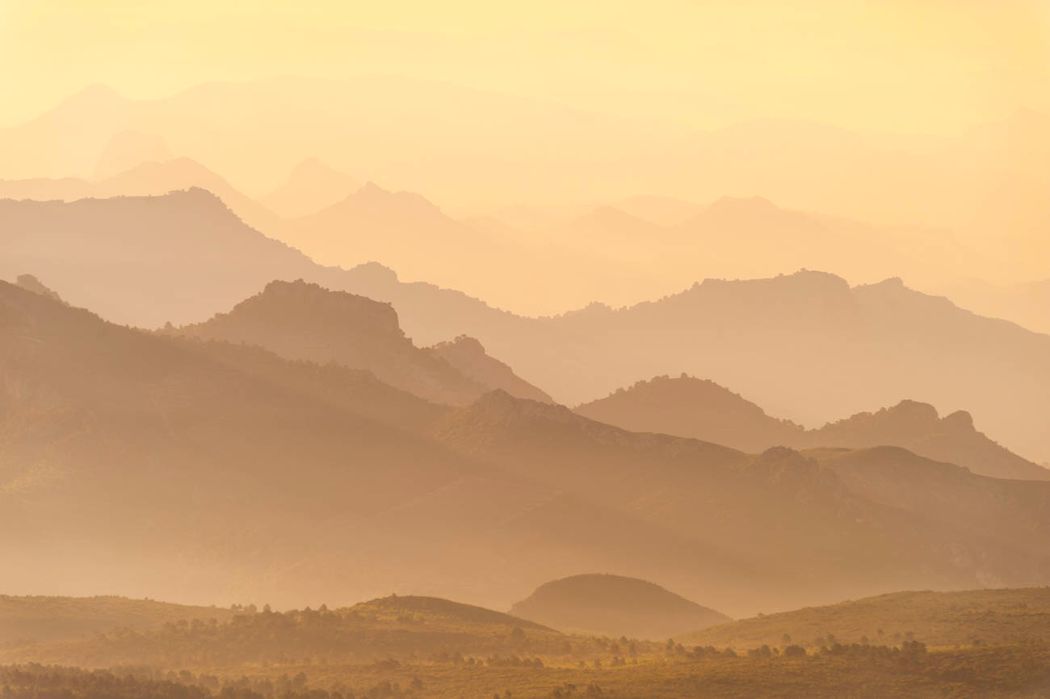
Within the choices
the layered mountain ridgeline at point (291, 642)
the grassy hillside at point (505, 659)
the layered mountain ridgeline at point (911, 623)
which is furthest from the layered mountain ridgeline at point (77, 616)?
the layered mountain ridgeline at point (911, 623)

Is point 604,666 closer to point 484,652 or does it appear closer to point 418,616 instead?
point 484,652

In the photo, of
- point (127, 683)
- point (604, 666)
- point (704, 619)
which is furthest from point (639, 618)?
point (127, 683)

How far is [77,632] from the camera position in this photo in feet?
456

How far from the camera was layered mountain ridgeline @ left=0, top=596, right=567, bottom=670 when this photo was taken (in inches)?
4803

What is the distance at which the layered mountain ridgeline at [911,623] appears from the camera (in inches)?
4764

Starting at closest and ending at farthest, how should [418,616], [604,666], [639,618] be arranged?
[604,666]
[418,616]
[639,618]

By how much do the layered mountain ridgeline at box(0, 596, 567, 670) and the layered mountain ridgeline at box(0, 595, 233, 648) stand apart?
4.72 m

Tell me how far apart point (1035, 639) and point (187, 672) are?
4549 centimetres

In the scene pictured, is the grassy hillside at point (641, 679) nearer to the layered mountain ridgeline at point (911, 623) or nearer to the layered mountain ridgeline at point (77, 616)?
the layered mountain ridgeline at point (911, 623)

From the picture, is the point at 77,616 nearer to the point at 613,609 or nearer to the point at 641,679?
the point at 613,609

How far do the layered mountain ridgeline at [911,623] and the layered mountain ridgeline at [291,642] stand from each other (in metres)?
14.0

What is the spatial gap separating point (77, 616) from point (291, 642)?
24.9 metres

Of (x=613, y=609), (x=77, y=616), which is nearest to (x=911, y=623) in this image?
(x=613, y=609)

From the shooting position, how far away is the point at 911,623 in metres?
130
